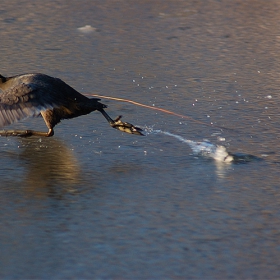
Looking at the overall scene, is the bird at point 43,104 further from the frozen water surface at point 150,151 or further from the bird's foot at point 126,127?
the frozen water surface at point 150,151

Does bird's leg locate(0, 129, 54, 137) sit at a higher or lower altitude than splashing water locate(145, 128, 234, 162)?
higher

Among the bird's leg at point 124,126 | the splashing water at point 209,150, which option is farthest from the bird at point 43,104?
the splashing water at point 209,150

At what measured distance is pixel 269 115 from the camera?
19.6ft

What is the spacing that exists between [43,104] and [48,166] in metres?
0.46

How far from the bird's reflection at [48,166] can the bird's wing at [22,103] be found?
0.28 m

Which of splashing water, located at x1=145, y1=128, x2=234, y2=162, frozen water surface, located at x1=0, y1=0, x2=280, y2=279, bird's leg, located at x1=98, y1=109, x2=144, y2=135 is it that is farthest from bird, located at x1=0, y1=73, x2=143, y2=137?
splashing water, located at x1=145, y1=128, x2=234, y2=162

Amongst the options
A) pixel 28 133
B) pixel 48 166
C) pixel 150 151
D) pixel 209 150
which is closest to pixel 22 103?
pixel 28 133

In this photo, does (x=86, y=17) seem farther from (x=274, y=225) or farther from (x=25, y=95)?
(x=274, y=225)

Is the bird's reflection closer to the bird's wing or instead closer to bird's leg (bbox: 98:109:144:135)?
the bird's wing

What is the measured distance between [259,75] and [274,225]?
3085mm

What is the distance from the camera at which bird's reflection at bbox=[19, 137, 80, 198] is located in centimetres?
459

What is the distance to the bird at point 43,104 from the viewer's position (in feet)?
16.8

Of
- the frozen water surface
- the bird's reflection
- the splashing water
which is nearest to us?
the frozen water surface

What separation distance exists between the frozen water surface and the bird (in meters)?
0.12
